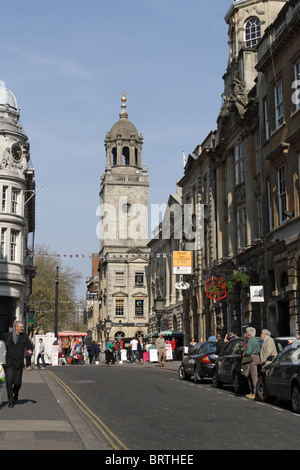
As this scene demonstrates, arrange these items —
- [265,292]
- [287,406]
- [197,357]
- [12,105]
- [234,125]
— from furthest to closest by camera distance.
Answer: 1. [12,105]
2. [234,125]
3. [265,292]
4. [197,357]
5. [287,406]

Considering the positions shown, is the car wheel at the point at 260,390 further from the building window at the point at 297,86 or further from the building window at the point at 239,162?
the building window at the point at 239,162

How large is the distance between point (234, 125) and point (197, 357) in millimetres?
20391

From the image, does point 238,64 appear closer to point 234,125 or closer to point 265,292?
point 234,125

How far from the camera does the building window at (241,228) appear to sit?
37.8 m

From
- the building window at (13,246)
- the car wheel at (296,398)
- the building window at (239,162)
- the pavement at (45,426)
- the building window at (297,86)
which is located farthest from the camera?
the building window at (13,246)

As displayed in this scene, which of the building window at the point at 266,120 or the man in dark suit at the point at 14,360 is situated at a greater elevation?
the building window at the point at 266,120

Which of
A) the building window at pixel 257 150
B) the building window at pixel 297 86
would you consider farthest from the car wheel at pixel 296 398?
the building window at pixel 257 150

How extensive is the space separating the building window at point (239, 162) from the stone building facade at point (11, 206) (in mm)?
15780

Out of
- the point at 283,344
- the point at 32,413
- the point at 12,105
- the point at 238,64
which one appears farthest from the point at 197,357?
the point at 12,105

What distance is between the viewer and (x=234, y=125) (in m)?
39.3

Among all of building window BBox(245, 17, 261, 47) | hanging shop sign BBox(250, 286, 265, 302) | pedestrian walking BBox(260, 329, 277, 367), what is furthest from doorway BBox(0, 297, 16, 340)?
pedestrian walking BBox(260, 329, 277, 367)

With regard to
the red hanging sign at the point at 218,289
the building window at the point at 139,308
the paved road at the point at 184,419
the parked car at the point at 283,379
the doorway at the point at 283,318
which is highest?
the building window at the point at 139,308

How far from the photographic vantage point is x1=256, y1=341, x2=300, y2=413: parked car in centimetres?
1334

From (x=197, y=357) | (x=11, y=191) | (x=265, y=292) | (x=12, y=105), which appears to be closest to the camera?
(x=197, y=357)
